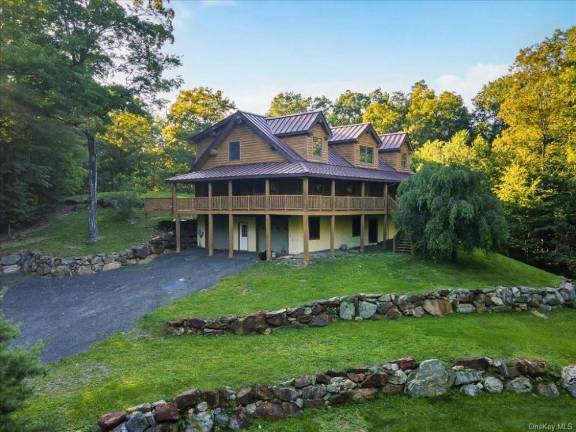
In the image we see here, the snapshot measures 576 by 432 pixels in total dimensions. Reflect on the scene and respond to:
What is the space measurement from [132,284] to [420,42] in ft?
61.7

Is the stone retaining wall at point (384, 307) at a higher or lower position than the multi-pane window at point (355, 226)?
lower

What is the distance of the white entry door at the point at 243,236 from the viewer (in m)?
23.7

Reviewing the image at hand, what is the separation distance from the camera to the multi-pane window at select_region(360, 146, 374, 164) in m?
26.7

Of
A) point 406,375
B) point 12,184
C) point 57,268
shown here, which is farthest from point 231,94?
point 406,375

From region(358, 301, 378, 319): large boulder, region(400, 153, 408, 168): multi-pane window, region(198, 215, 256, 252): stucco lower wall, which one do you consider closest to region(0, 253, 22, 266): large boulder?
region(198, 215, 256, 252): stucco lower wall

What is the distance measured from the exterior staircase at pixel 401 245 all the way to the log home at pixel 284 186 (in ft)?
2.92

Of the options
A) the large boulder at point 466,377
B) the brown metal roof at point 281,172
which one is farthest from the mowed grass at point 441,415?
the brown metal roof at point 281,172

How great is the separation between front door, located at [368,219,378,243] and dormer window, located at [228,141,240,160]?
10.4 meters

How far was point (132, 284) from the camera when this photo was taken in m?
17.3

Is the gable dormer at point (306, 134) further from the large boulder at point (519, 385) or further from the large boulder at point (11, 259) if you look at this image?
the large boulder at point (11, 259)

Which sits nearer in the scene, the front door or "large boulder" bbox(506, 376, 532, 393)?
"large boulder" bbox(506, 376, 532, 393)

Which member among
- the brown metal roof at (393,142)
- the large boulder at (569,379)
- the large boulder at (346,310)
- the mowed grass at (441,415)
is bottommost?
the mowed grass at (441,415)

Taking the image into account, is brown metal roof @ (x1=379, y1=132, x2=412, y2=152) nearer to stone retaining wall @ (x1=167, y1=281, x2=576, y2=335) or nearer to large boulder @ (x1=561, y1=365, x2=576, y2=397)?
stone retaining wall @ (x1=167, y1=281, x2=576, y2=335)

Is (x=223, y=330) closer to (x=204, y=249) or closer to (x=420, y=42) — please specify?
(x=204, y=249)
